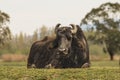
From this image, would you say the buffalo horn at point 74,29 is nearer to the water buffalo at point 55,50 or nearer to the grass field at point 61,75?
Answer: the water buffalo at point 55,50

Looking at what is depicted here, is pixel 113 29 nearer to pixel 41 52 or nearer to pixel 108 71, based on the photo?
pixel 41 52

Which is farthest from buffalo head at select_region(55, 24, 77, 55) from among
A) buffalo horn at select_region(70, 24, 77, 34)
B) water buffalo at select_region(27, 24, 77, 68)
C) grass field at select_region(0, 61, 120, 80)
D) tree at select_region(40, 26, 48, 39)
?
tree at select_region(40, 26, 48, 39)

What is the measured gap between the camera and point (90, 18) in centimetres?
6019

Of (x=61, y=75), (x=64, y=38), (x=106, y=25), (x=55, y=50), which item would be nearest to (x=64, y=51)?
(x=64, y=38)

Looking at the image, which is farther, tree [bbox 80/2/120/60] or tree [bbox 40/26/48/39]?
tree [bbox 40/26/48/39]

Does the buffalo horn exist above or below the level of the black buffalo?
above

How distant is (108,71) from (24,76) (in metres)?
2.85

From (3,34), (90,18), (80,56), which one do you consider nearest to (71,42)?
(80,56)

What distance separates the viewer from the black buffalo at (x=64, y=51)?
2186 centimetres

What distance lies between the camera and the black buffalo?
2186cm

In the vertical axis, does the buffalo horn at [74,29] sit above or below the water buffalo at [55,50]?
above

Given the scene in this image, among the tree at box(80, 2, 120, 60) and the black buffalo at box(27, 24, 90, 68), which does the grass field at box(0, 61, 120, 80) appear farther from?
the tree at box(80, 2, 120, 60)

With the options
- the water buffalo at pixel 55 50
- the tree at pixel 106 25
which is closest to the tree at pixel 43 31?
the tree at pixel 106 25

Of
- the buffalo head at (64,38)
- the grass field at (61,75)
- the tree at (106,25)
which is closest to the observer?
the grass field at (61,75)
